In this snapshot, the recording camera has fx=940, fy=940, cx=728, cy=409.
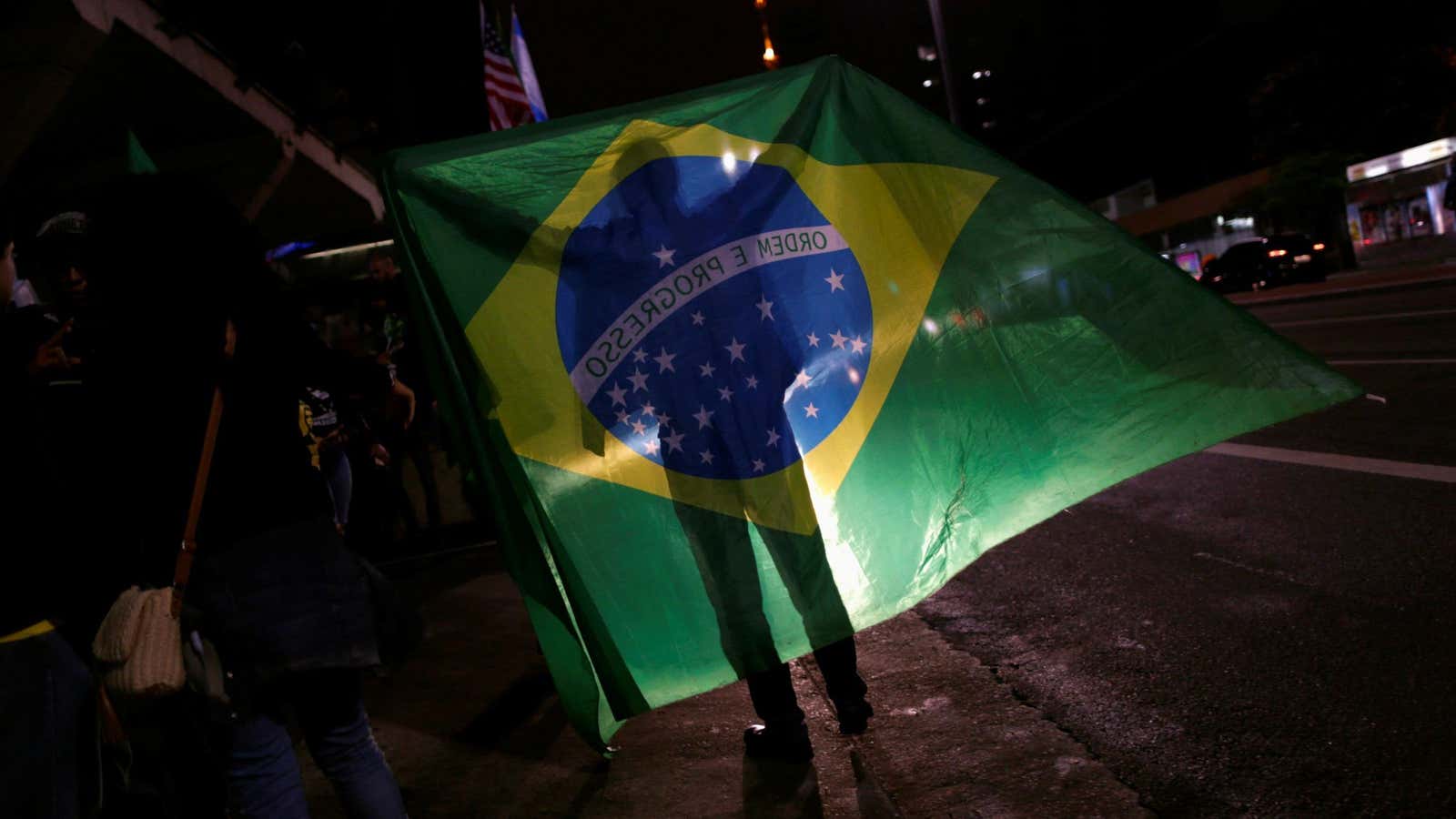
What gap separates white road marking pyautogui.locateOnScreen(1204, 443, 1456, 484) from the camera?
5199 millimetres

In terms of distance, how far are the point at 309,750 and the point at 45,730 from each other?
500 millimetres

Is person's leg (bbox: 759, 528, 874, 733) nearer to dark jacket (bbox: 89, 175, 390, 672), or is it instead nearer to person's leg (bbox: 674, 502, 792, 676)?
person's leg (bbox: 674, 502, 792, 676)

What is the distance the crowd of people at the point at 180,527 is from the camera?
1.91 meters

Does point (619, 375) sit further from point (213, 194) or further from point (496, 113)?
point (496, 113)

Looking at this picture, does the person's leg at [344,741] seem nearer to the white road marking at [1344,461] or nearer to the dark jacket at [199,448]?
the dark jacket at [199,448]

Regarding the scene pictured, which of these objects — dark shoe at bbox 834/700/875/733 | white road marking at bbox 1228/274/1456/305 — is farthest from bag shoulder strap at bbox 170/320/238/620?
white road marking at bbox 1228/274/1456/305

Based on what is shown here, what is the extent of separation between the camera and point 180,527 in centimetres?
202

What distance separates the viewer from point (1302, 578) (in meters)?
4.00

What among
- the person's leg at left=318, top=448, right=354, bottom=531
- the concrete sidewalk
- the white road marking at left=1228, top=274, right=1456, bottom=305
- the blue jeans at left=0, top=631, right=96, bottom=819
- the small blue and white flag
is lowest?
the white road marking at left=1228, top=274, right=1456, bottom=305

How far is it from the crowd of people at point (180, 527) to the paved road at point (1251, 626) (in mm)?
2228

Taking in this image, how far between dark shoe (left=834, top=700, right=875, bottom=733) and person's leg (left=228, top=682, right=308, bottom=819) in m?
1.69

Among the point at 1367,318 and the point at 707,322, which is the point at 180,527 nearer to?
the point at 707,322

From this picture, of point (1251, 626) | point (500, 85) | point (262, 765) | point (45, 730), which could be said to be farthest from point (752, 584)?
point (500, 85)

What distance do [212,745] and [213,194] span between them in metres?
1.23
